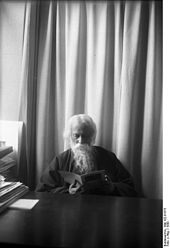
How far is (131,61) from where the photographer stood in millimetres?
924

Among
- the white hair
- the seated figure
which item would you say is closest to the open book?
the seated figure

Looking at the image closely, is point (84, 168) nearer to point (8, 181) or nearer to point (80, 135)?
point (80, 135)

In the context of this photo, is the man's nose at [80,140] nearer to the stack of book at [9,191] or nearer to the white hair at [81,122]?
the white hair at [81,122]

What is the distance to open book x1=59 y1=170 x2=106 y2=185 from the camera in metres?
0.90

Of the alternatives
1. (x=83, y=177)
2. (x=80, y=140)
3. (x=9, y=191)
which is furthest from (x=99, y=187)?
(x=9, y=191)

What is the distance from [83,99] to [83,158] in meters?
0.23

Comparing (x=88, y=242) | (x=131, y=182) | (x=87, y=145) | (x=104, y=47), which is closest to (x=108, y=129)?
(x=87, y=145)

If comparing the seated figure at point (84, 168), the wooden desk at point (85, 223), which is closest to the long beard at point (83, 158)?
the seated figure at point (84, 168)

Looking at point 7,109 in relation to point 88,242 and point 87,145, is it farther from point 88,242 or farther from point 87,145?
point 88,242

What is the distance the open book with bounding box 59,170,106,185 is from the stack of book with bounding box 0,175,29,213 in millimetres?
149

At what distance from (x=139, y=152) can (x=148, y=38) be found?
42cm

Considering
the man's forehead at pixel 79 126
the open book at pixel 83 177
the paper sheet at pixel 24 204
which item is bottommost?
the paper sheet at pixel 24 204

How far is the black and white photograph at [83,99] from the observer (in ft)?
3.00

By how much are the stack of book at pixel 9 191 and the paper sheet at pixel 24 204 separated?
0.01 m
